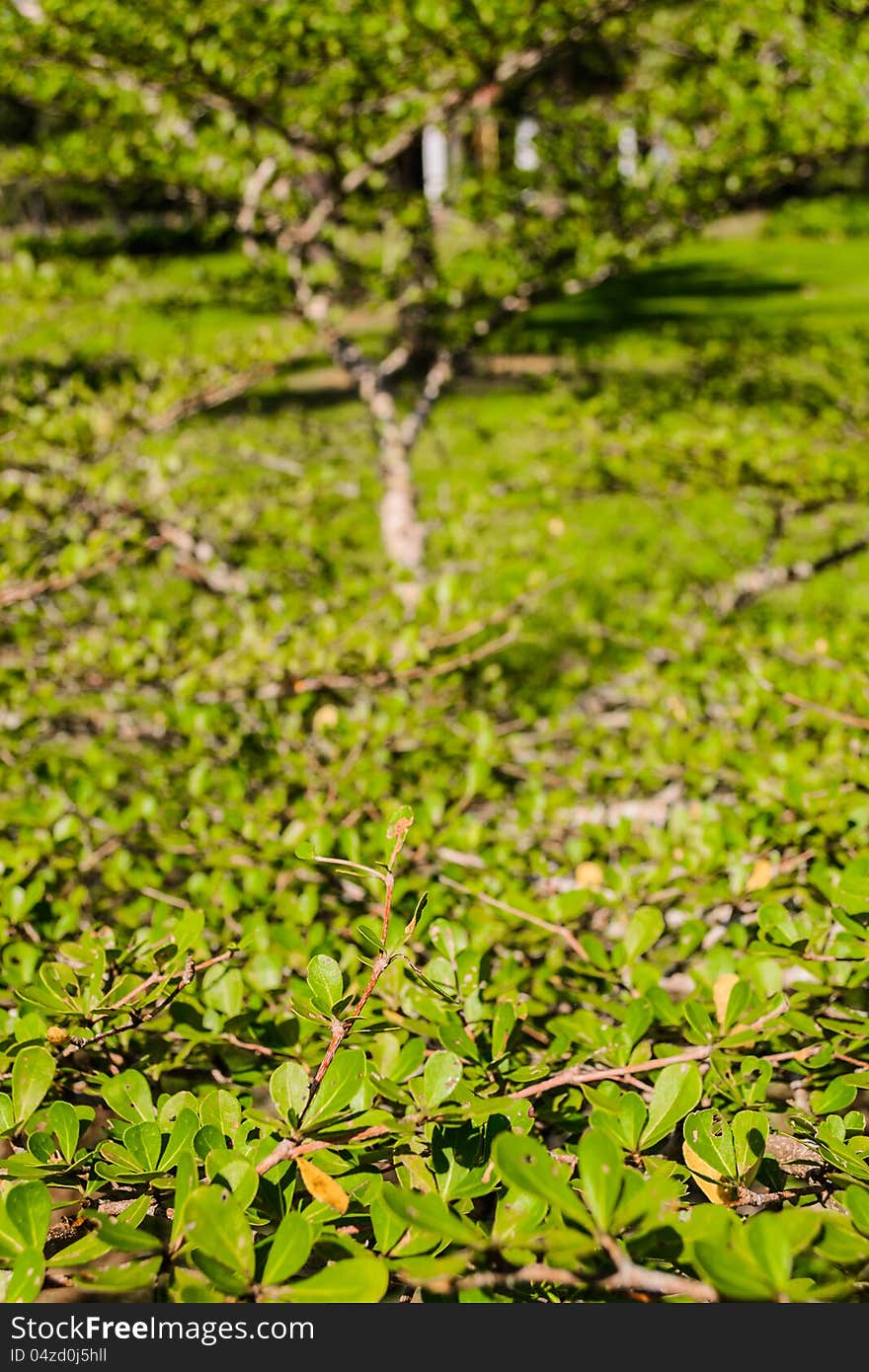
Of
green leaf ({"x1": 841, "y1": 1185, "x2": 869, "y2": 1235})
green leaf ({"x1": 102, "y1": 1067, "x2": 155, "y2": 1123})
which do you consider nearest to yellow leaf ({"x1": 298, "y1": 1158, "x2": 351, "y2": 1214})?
green leaf ({"x1": 102, "y1": 1067, "x2": 155, "y2": 1123})

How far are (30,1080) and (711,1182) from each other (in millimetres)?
980

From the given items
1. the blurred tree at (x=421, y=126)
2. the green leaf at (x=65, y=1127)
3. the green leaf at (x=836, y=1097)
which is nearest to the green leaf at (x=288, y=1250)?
the green leaf at (x=65, y=1127)

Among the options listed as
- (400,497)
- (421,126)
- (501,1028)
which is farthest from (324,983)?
(421,126)

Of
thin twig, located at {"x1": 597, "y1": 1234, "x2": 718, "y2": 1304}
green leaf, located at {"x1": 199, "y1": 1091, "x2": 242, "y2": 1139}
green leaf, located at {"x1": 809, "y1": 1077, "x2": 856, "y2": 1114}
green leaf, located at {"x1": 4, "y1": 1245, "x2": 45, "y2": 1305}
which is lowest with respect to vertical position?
green leaf, located at {"x1": 809, "y1": 1077, "x2": 856, "y2": 1114}

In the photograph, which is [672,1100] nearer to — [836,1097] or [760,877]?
[836,1097]

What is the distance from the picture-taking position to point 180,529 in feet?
12.6

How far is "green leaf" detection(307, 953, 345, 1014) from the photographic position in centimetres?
128

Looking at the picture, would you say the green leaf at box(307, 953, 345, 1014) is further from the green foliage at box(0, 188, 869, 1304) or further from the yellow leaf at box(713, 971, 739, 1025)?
the yellow leaf at box(713, 971, 739, 1025)

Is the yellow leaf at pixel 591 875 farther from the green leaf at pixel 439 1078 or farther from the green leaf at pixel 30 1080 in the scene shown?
the green leaf at pixel 30 1080

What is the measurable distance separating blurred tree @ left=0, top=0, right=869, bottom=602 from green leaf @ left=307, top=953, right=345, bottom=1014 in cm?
233

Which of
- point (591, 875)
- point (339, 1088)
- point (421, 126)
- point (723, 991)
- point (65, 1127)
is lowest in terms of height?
point (591, 875)

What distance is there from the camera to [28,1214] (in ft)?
3.66

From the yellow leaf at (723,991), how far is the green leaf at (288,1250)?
84 centimetres

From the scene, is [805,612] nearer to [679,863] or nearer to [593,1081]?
[679,863]
